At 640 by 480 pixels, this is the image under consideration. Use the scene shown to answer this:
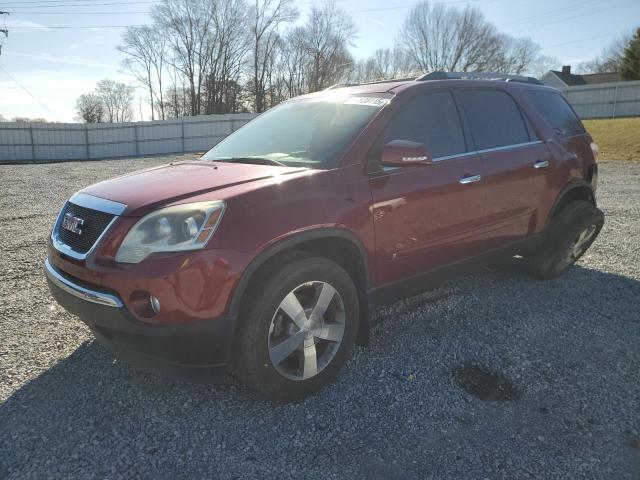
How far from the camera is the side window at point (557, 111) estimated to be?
182 inches

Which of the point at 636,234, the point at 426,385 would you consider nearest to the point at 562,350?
the point at 426,385

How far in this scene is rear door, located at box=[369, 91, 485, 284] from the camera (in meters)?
3.16

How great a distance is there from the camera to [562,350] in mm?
3492

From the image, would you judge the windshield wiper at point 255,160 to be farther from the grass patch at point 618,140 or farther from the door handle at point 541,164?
the grass patch at point 618,140

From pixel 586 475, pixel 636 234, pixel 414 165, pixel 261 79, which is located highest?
pixel 261 79

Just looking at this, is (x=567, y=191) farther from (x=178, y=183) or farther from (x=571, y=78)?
(x=571, y=78)

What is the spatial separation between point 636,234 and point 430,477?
594 cm

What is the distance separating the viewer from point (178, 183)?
9.37ft

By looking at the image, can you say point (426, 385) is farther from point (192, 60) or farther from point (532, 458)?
point (192, 60)

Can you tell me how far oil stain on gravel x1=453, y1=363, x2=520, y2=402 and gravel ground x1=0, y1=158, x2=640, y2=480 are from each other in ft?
0.10

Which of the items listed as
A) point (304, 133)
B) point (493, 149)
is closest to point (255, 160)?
point (304, 133)

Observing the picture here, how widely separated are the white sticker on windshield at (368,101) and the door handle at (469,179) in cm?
81

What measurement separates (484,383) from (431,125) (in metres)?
1.83

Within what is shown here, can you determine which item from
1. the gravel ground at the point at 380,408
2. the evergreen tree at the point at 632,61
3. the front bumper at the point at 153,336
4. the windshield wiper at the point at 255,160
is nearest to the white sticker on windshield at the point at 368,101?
the windshield wiper at the point at 255,160
